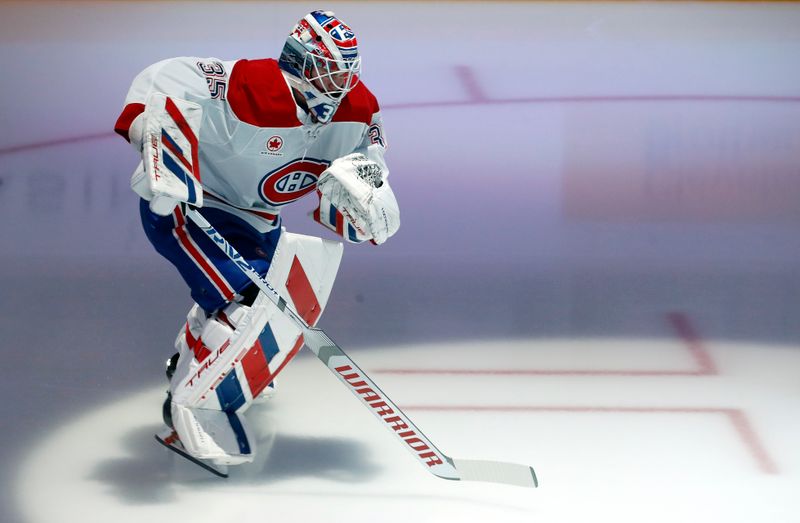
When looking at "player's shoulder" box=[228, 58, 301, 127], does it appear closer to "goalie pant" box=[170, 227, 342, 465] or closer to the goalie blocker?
the goalie blocker

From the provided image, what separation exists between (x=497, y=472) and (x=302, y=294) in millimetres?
630

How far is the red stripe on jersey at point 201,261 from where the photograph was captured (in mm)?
3131

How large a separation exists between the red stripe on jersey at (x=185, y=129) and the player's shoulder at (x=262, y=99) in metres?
0.14

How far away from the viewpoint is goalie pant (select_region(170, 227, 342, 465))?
10.2 ft

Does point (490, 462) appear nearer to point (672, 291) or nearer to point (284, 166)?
point (284, 166)

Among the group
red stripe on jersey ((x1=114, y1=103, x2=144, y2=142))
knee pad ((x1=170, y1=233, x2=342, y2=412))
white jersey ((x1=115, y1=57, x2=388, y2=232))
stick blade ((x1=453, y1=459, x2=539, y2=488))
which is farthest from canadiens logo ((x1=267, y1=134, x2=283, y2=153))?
stick blade ((x1=453, y1=459, x2=539, y2=488))

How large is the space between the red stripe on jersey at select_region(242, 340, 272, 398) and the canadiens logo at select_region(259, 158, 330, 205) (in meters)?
0.38

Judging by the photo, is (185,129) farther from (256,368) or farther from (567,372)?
(567,372)

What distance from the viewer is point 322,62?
9.98ft

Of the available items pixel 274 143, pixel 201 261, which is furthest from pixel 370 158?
pixel 201 261

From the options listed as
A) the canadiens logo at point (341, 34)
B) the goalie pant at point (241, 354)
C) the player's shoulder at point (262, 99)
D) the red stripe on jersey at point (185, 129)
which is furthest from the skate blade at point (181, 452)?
the canadiens logo at point (341, 34)

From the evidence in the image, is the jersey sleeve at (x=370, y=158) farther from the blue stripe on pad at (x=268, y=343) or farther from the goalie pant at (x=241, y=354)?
the blue stripe on pad at (x=268, y=343)

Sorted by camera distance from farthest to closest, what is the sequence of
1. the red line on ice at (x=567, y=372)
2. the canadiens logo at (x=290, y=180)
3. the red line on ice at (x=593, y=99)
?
the red line on ice at (x=593, y=99) < the red line on ice at (x=567, y=372) < the canadiens logo at (x=290, y=180)

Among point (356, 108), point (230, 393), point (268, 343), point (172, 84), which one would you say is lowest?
point (230, 393)
